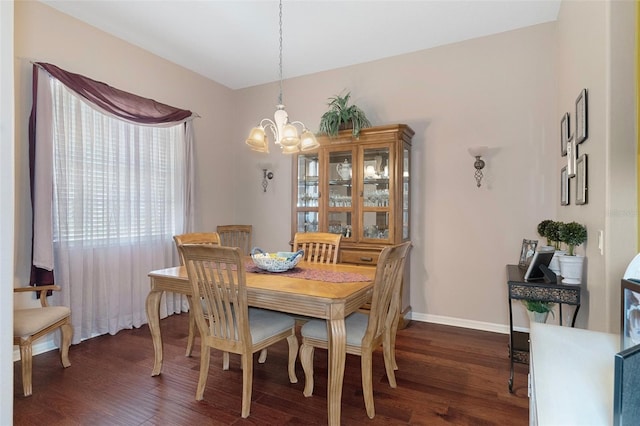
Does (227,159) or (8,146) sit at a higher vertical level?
(227,159)

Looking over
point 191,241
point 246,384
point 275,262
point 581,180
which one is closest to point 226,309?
point 246,384

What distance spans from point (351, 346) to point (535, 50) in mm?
3140

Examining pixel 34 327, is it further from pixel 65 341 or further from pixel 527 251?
pixel 527 251

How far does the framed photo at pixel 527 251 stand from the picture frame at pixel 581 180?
796 mm

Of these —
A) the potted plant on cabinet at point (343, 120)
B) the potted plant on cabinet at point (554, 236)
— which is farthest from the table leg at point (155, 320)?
the potted plant on cabinet at point (554, 236)

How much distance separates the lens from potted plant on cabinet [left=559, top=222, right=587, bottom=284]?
206 centimetres

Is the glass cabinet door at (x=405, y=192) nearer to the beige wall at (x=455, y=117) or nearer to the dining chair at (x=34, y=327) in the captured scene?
the beige wall at (x=455, y=117)

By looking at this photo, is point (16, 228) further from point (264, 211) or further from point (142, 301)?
point (264, 211)

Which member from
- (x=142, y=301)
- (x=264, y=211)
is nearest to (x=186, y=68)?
(x=264, y=211)

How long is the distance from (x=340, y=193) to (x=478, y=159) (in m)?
1.41

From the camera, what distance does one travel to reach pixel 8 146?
5.46ft

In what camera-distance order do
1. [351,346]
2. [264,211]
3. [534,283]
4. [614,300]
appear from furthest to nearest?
[264,211] → [534,283] → [351,346] → [614,300]

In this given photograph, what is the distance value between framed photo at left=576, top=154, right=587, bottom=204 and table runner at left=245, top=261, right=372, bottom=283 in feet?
4.50

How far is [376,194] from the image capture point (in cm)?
354
